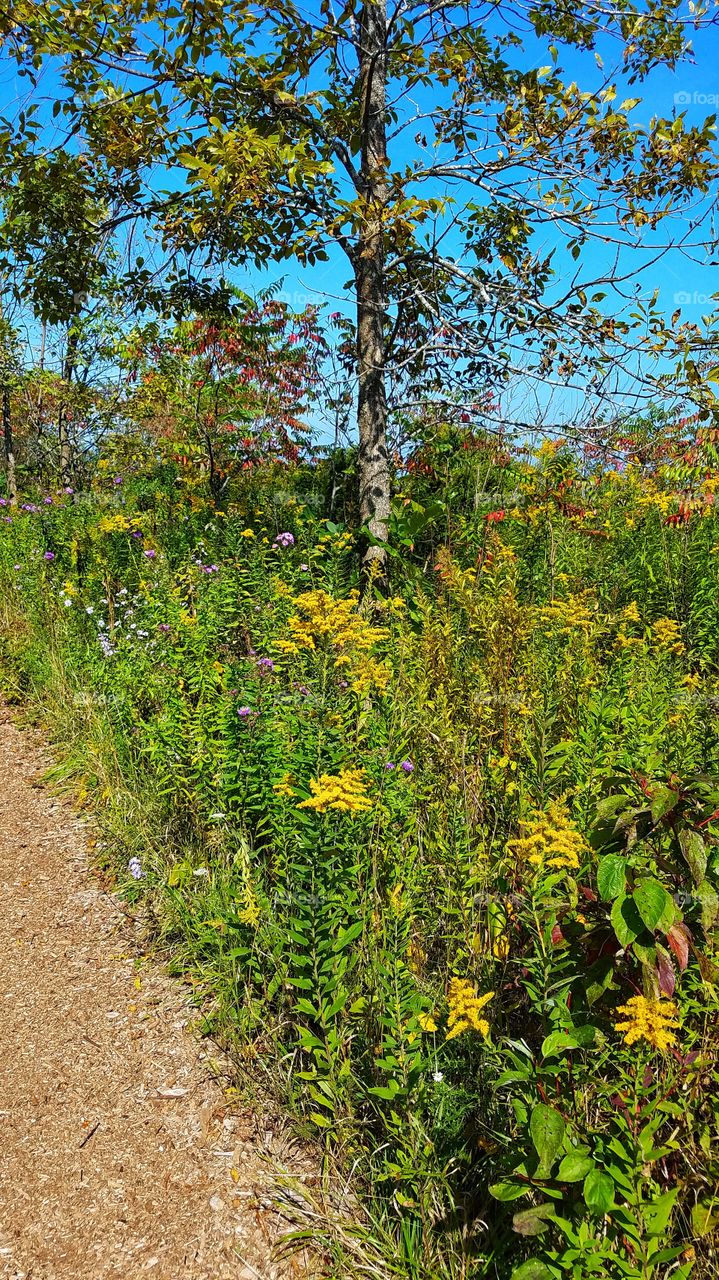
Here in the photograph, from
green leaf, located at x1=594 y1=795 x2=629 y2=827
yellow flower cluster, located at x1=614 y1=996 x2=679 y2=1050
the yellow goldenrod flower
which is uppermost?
green leaf, located at x1=594 y1=795 x2=629 y2=827

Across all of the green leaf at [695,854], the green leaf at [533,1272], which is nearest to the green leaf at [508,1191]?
the green leaf at [533,1272]

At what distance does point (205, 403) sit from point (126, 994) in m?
6.58

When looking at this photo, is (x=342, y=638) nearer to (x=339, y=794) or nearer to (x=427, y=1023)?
(x=339, y=794)

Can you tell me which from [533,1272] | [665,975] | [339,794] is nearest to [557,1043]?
→ [665,975]

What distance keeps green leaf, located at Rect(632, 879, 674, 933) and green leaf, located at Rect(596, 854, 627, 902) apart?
41 mm

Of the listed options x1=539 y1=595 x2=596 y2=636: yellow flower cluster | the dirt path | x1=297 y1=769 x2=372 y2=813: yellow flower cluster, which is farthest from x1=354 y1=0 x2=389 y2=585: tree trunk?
x1=297 y1=769 x2=372 y2=813: yellow flower cluster

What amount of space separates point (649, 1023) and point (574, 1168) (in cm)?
31

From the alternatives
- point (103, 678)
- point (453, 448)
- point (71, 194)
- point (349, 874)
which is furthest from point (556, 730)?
point (71, 194)

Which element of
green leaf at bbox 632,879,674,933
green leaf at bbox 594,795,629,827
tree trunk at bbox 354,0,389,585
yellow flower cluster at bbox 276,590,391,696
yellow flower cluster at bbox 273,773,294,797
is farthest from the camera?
tree trunk at bbox 354,0,389,585

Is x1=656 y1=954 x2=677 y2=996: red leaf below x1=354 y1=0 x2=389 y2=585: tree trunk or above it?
below

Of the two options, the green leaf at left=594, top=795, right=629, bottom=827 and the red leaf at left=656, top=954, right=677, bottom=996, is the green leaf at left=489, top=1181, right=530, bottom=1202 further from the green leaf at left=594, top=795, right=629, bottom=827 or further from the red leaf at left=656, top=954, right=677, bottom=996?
the green leaf at left=594, top=795, right=629, bottom=827

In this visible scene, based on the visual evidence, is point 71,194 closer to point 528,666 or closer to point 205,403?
point 205,403

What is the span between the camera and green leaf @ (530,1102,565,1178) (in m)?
1.53

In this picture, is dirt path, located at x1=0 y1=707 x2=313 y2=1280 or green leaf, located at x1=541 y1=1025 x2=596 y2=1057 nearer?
green leaf, located at x1=541 y1=1025 x2=596 y2=1057
